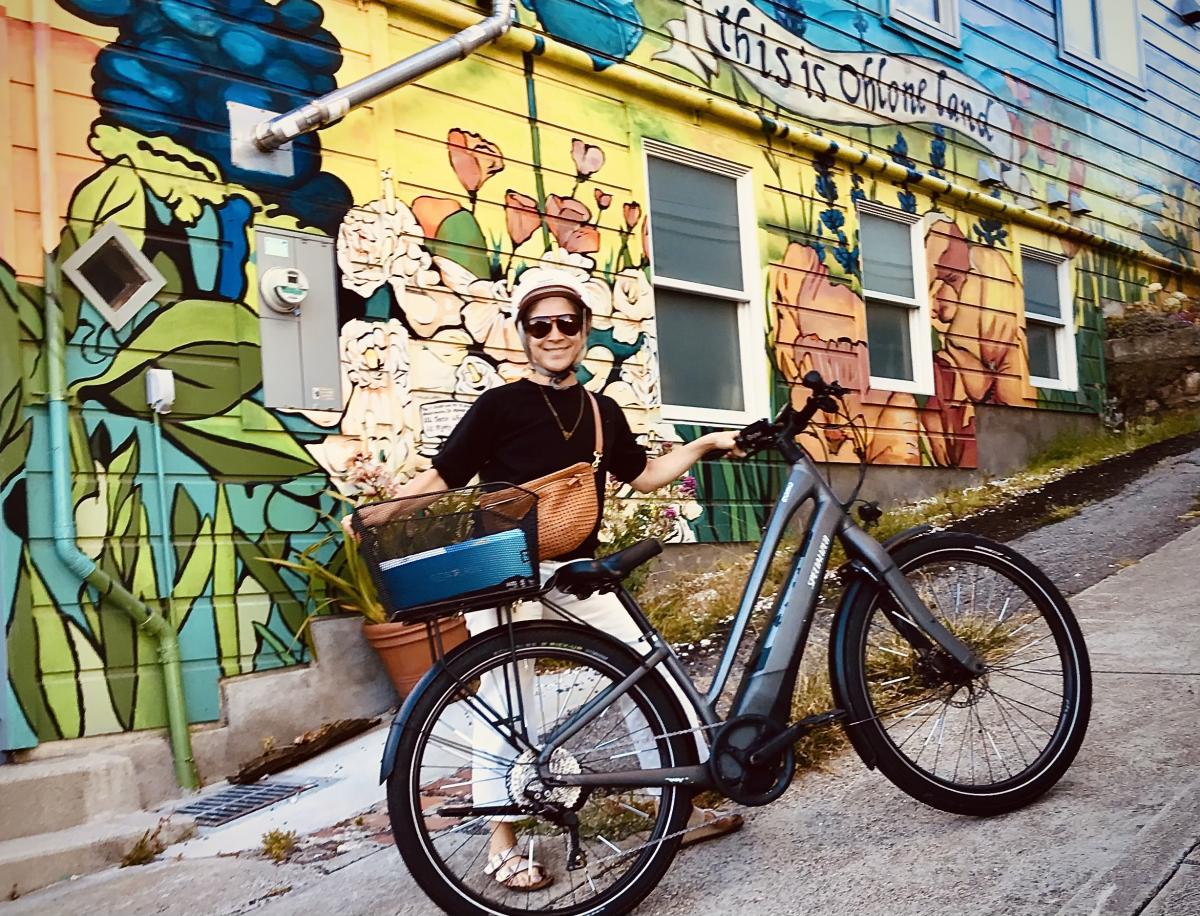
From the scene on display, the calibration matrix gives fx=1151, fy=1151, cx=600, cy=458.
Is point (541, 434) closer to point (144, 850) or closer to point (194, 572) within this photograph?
point (144, 850)

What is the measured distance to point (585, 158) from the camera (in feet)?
21.7

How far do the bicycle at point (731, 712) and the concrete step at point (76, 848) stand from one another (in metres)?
1.42

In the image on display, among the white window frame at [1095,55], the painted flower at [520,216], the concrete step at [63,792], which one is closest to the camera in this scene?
the concrete step at [63,792]

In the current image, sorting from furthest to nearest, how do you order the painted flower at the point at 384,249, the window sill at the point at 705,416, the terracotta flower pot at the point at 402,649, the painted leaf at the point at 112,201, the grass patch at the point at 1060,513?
the grass patch at the point at 1060,513, the window sill at the point at 705,416, the painted flower at the point at 384,249, the terracotta flower pot at the point at 402,649, the painted leaf at the point at 112,201

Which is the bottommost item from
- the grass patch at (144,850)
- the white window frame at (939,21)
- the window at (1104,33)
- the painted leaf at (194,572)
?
the grass patch at (144,850)

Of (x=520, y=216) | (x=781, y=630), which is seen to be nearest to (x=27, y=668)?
(x=781, y=630)

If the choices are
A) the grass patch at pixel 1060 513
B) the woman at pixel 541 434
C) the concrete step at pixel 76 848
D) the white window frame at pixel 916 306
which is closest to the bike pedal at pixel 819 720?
the woman at pixel 541 434

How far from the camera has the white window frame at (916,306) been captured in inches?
338

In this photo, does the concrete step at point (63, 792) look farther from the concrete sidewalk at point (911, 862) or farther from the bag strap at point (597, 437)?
the bag strap at point (597, 437)

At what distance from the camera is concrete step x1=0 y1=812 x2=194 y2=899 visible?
370 centimetres

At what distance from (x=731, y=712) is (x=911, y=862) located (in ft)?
1.97

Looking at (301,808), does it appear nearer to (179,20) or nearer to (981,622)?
(981,622)

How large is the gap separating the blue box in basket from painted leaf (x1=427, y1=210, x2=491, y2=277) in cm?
335

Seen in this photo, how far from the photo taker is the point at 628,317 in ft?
22.0
